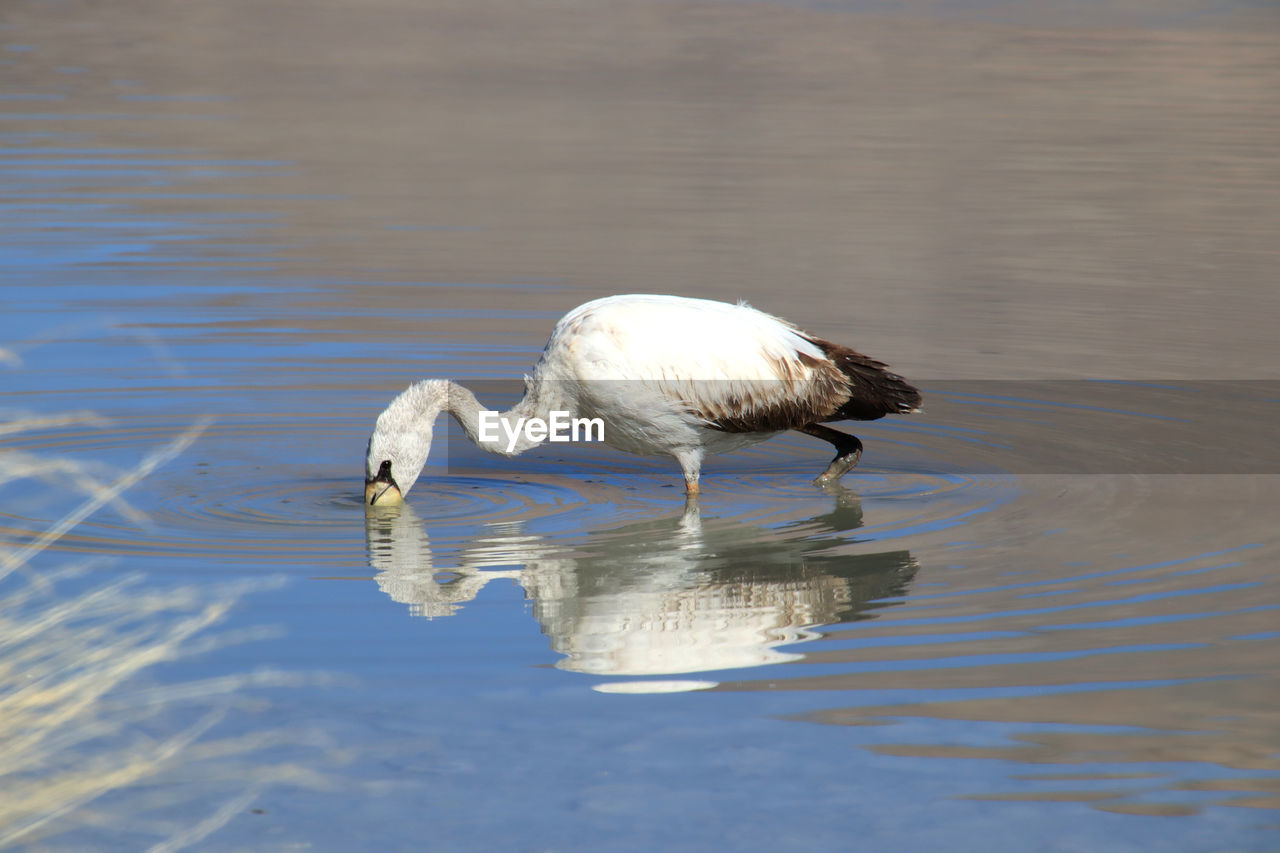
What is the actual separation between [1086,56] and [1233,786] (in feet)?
91.2

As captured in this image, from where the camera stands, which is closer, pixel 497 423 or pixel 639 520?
pixel 639 520

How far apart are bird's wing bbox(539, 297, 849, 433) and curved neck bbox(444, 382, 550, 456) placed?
302mm

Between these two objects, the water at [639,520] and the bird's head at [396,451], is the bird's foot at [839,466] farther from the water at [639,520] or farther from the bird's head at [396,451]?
the bird's head at [396,451]

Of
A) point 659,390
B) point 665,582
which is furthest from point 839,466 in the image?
point 665,582

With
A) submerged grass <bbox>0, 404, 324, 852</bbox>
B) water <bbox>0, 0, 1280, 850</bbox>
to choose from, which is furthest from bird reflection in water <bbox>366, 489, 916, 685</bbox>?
submerged grass <bbox>0, 404, 324, 852</bbox>

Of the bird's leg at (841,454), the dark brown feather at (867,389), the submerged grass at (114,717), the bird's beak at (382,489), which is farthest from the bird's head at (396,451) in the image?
the bird's leg at (841,454)

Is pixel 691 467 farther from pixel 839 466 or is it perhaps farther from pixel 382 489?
pixel 382 489

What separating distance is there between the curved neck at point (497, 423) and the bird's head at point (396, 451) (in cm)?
20

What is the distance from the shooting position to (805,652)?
22.0ft

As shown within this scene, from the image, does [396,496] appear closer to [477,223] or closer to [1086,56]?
[477,223]

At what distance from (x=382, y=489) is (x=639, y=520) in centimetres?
124

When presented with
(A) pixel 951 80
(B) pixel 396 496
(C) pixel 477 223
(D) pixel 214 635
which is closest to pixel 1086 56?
(A) pixel 951 80

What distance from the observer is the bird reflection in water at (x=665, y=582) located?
675 cm

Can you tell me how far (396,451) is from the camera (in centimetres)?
859
